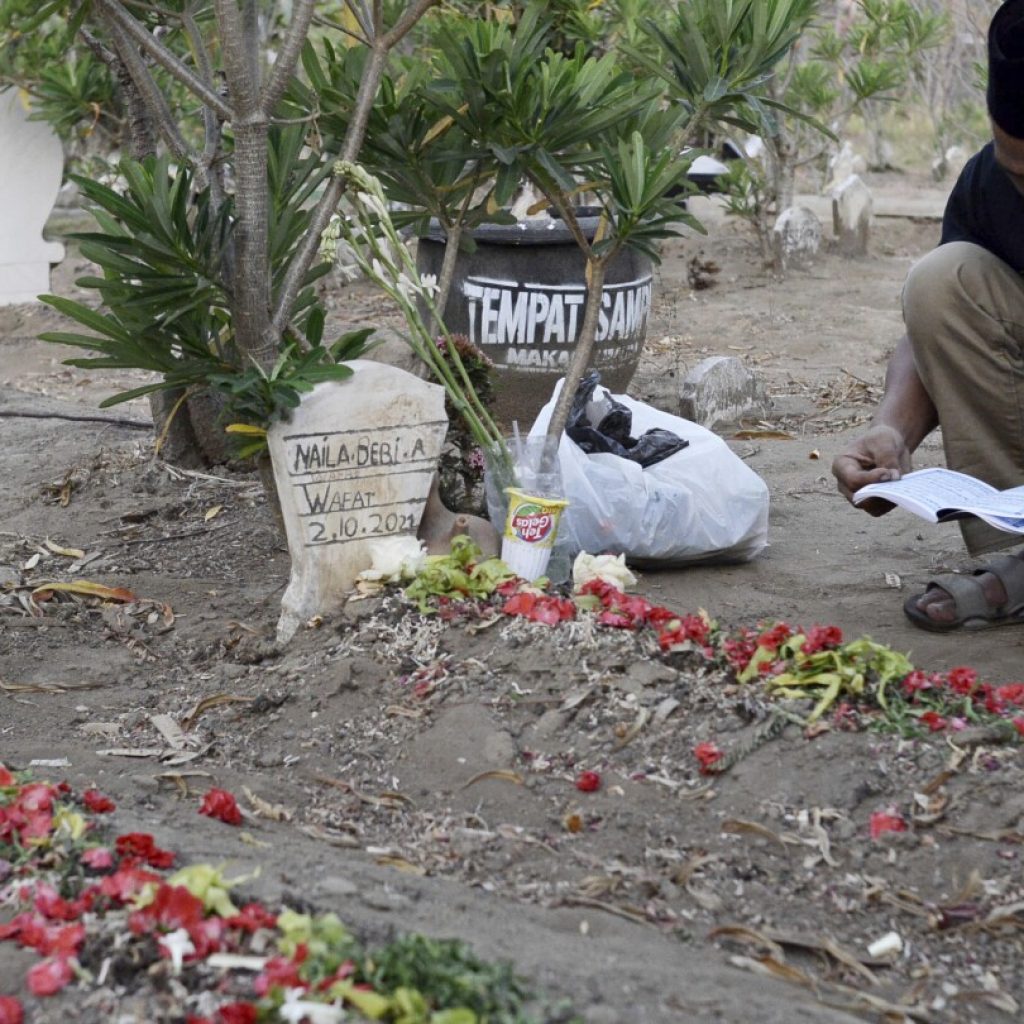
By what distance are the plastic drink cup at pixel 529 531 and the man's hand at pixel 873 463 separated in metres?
0.64

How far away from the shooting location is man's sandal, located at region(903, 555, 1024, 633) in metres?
3.23

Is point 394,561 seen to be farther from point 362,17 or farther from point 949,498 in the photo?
point 362,17

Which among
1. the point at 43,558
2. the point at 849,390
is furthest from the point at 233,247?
the point at 849,390

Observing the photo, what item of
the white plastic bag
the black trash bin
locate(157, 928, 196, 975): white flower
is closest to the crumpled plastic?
the white plastic bag

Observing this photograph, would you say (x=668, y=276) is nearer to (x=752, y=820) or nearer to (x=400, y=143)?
(x=400, y=143)

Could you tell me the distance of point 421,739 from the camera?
260 centimetres

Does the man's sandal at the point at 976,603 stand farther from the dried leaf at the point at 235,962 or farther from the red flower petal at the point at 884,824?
the dried leaf at the point at 235,962

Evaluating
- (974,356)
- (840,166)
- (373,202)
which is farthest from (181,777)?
(840,166)

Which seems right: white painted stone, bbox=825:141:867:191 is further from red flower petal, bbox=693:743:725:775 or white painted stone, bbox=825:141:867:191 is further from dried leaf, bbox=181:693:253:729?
red flower petal, bbox=693:743:725:775

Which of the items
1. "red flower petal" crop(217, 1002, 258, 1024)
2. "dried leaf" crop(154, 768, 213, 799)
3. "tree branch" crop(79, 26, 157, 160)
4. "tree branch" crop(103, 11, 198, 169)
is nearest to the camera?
"red flower petal" crop(217, 1002, 258, 1024)

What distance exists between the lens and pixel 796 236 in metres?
8.62

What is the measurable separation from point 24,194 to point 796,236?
14.5 feet

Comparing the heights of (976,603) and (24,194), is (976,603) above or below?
below

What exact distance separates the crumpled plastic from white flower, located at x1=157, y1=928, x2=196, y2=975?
2115mm
